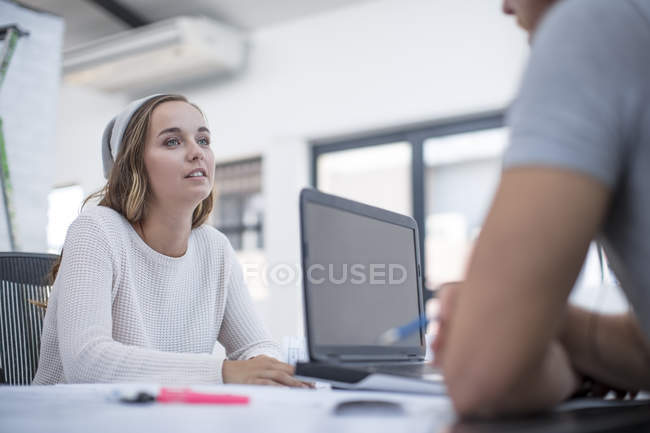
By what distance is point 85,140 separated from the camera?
5621 mm

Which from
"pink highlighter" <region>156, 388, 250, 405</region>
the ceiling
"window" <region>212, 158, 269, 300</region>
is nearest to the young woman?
"pink highlighter" <region>156, 388, 250, 405</region>

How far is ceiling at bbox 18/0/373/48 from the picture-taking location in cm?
445

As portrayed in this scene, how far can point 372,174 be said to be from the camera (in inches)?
212

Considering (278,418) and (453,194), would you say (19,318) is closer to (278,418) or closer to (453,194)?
(278,418)

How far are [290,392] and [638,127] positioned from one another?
1.68ft

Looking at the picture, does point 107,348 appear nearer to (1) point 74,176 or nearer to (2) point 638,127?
(2) point 638,127

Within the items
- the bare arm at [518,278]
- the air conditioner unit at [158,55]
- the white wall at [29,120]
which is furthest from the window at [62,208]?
the bare arm at [518,278]

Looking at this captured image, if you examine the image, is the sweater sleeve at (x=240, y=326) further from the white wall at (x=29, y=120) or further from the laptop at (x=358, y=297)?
the white wall at (x=29, y=120)

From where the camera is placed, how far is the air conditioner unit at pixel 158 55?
14.4 ft

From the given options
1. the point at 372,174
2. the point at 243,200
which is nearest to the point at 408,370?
the point at 243,200

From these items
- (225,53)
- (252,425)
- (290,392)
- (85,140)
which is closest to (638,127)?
(252,425)

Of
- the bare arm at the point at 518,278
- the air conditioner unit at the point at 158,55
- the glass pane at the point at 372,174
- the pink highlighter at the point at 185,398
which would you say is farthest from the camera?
the glass pane at the point at 372,174

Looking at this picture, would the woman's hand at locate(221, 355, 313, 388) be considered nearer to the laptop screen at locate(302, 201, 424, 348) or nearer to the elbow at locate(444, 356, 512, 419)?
the laptop screen at locate(302, 201, 424, 348)

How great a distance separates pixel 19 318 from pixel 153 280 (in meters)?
0.37
